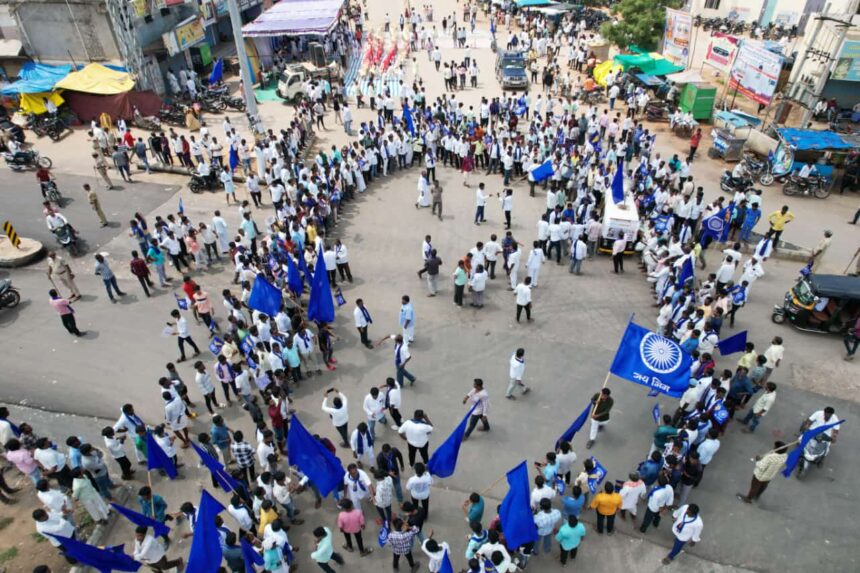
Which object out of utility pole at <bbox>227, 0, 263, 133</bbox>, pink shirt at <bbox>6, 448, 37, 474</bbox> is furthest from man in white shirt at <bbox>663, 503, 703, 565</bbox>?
utility pole at <bbox>227, 0, 263, 133</bbox>

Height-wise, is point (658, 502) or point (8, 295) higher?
point (658, 502)

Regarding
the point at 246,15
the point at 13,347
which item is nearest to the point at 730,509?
the point at 13,347

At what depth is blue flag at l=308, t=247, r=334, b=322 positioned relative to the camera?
11672 millimetres

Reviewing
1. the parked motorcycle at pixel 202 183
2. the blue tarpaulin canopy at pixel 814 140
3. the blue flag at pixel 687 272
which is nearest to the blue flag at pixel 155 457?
the blue flag at pixel 687 272

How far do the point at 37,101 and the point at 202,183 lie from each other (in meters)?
10.0

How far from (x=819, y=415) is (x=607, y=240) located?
287 inches

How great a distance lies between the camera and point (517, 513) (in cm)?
744

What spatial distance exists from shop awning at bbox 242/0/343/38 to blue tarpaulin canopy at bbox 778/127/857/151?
21579 mm

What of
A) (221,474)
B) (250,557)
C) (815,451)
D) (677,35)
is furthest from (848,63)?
(250,557)

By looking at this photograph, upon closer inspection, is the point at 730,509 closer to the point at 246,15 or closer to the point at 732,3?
the point at 732,3

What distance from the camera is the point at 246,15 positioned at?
40.3 metres

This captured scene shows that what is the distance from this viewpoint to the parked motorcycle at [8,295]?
1357cm

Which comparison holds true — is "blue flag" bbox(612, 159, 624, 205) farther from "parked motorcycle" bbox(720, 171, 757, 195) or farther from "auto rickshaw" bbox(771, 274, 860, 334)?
"parked motorcycle" bbox(720, 171, 757, 195)

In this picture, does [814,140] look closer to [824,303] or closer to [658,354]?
[824,303]
